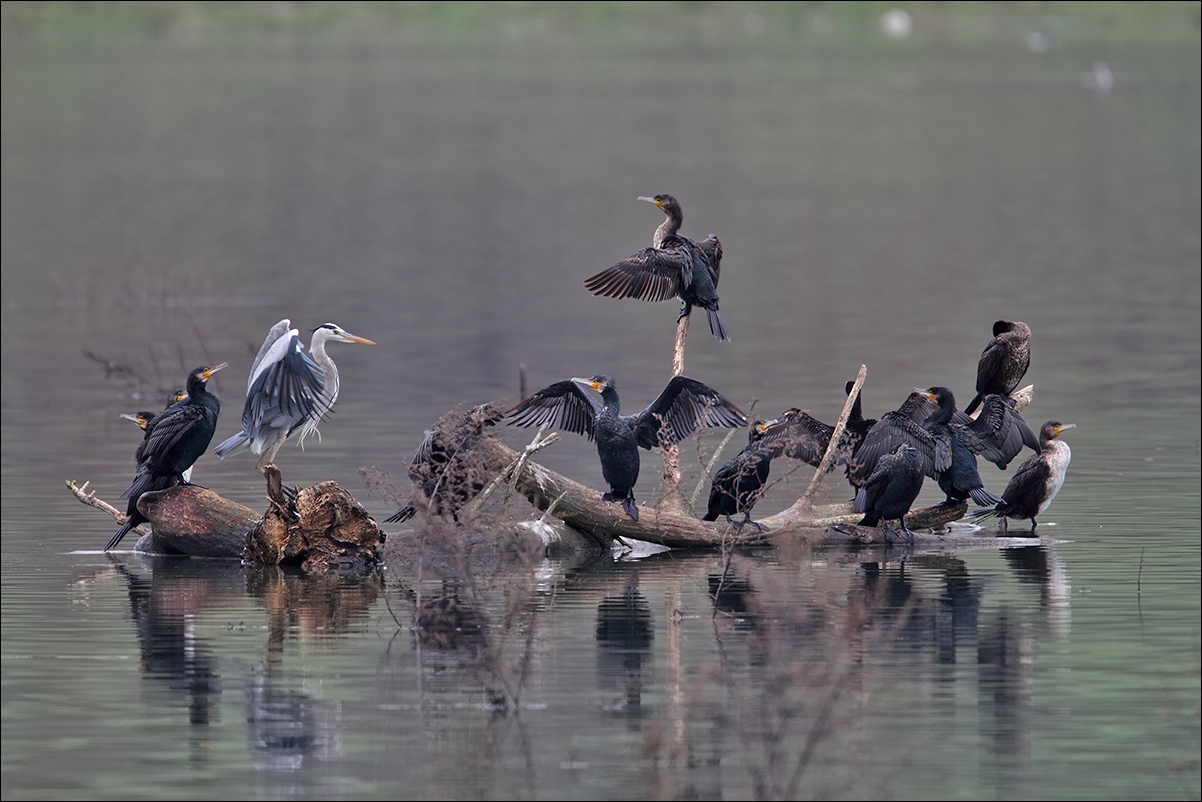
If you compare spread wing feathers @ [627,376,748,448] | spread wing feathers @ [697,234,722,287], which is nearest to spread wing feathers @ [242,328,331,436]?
spread wing feathers @ [627,376,748,448]

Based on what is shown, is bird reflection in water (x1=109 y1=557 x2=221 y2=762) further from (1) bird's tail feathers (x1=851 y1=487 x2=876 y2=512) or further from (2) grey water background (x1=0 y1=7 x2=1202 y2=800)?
(1) bird's tail feathers (x1=851 y1=487 x2=876 y2=512)

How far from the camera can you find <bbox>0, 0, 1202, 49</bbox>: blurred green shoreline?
404ft

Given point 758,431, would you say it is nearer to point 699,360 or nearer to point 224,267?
point 699,360

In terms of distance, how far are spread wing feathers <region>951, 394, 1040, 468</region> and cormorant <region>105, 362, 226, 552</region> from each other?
5173 millimetres

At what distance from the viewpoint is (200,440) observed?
1489cm

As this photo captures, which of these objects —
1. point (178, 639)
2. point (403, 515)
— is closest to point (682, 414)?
point (403, 515)

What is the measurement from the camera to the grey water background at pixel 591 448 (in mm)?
10312

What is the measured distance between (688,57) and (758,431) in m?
94.7

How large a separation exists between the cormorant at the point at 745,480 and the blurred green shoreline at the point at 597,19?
357ft

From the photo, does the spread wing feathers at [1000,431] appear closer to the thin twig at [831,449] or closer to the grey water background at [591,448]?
the grey water background at [591,448]

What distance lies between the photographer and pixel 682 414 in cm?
1502

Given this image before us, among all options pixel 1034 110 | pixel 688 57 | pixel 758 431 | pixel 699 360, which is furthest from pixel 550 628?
pixel 688 57

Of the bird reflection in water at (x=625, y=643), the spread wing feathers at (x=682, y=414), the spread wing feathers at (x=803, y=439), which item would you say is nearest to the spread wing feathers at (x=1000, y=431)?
the spread wing feathers at (x=803, y=439)

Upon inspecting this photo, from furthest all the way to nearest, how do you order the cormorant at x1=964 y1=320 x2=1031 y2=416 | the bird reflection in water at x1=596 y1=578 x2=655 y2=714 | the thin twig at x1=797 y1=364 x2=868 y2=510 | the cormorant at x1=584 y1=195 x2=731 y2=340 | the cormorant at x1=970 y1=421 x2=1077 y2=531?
1. the cormorant at x1=964 y1=320 x2=1031 y2=416
2. the cormorant at x1=970 y1=421 x2=1077 y2=531
3. the cormorant at x1=584 y1=195 x2=731 y2=340
4. the thin twig at x1=797 y1=364 x2=868 y2=510
5. the bird reflection in water at x1=596 y1=578 x2=655 y2=714
